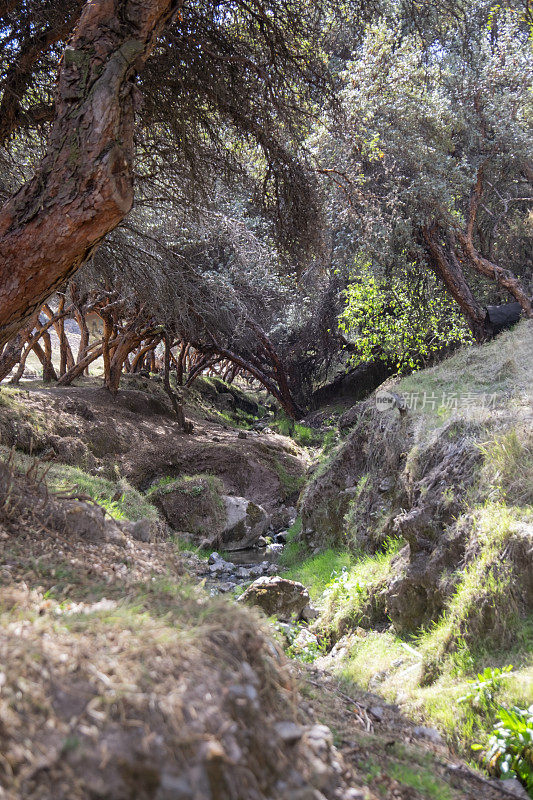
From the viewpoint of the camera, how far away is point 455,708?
351 cm

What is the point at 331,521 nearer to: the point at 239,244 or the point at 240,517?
the point at 240,517

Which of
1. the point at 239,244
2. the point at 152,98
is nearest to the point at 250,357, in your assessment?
the point at 239,244

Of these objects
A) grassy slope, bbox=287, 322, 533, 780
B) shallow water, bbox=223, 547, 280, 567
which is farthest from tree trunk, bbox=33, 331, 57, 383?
grassy slope, bbox=287, 322, 533, 780

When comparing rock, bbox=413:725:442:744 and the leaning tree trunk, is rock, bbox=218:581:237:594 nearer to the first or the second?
rock, bbox=413:725:442:744

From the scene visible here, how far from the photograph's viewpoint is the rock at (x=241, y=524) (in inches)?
414

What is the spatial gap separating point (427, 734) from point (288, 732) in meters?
2.10

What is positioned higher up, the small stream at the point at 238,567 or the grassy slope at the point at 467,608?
the grassy slope at the point at 467,608

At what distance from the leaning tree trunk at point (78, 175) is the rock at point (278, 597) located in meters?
3.94

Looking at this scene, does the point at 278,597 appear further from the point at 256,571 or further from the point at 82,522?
the point at 82,522

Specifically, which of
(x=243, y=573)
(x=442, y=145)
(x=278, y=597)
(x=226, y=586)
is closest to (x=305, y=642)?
(x=278, y=597)

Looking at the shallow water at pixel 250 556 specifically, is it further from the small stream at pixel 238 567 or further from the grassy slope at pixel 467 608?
the grassy slope at pixel 467 608

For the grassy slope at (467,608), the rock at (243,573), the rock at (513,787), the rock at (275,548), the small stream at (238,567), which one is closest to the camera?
the rock at (513,787)

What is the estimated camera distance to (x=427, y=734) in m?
3.20

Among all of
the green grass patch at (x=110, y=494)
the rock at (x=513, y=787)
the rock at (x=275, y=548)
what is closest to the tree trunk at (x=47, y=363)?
the green grass patch at (x=110, y=494)
